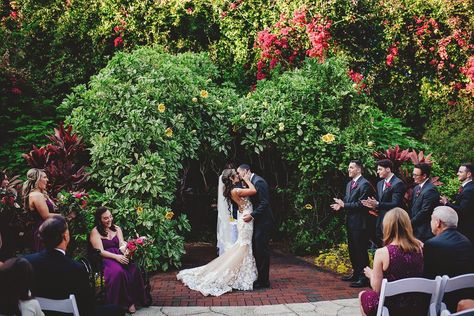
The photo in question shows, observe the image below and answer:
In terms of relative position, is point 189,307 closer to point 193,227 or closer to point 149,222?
point 149,222

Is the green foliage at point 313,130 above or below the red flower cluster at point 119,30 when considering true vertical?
below

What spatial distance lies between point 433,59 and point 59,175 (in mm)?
9620

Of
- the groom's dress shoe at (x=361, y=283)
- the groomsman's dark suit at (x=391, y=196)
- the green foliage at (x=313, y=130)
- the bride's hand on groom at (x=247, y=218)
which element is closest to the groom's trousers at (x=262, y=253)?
the bride's hand on groom at (x=247, y=218)

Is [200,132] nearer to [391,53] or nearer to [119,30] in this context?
[119,30]

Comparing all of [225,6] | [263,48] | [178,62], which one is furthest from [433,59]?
[178,62]

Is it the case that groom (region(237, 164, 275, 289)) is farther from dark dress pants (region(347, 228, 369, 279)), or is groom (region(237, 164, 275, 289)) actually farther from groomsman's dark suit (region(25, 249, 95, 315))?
groomsman's dark suit (region(25, 249, 95, 315))

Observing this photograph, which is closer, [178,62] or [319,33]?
[178,62]

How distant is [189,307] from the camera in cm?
622

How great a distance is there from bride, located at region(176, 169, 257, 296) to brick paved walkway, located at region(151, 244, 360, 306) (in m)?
0.14

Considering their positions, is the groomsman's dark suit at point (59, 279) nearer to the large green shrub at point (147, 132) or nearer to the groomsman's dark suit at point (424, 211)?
the large green shrub at point (147, 132)

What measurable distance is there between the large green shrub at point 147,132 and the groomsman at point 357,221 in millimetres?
2900

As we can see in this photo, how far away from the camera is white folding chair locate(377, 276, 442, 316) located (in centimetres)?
392

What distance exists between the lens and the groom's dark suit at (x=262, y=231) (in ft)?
24.0

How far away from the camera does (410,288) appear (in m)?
3.98
